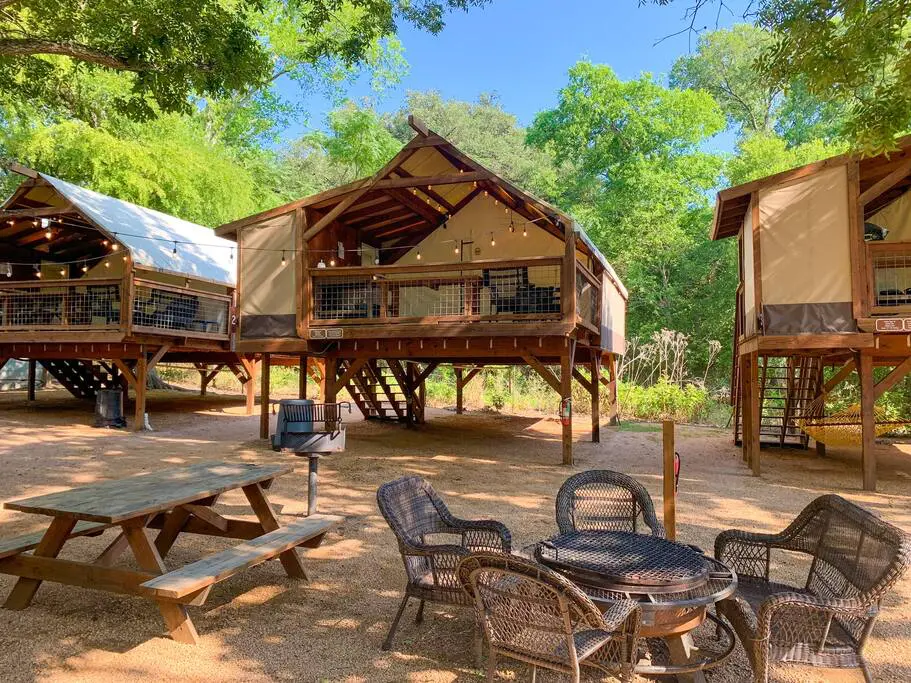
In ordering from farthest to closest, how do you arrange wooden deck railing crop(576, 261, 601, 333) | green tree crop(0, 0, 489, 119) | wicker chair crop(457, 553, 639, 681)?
1. wooden deck railing crop(576, 261, 601, 333)
2. green tree crop(0, 0, 489, 119)
3. wicker chair crop(457, 553, 639, 681)

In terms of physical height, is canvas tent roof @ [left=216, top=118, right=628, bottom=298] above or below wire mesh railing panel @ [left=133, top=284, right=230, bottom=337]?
above

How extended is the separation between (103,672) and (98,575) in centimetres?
60

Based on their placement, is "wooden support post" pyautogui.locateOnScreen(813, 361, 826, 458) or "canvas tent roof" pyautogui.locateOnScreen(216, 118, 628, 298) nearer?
"canvas tent roof" pyautogui.locateOnScreen(216, 118, 628, 298)

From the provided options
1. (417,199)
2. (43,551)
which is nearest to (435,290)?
(417,199)

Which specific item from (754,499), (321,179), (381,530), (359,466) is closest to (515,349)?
(359,466)

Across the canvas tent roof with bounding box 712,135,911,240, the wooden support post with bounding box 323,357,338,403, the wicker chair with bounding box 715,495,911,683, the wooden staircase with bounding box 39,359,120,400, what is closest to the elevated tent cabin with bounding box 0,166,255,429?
the wooden staircase with bounding box 39,359,120,400

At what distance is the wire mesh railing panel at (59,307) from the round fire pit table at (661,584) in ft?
43.6

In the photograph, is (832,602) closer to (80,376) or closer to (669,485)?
(669,485)

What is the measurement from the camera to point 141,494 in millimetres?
3820

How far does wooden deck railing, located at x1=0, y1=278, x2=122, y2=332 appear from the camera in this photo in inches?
538

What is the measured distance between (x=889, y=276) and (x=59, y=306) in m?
16.6

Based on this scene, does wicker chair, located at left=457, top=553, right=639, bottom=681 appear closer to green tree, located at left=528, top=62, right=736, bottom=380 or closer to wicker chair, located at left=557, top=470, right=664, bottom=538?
wicker chair, located at left=557, top=470, right=664, bottom=538

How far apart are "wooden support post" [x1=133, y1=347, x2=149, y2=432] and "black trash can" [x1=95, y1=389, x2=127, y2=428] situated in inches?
15.6

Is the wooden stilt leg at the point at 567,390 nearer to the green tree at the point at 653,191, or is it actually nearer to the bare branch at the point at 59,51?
the bare branch at the point at 59,51
